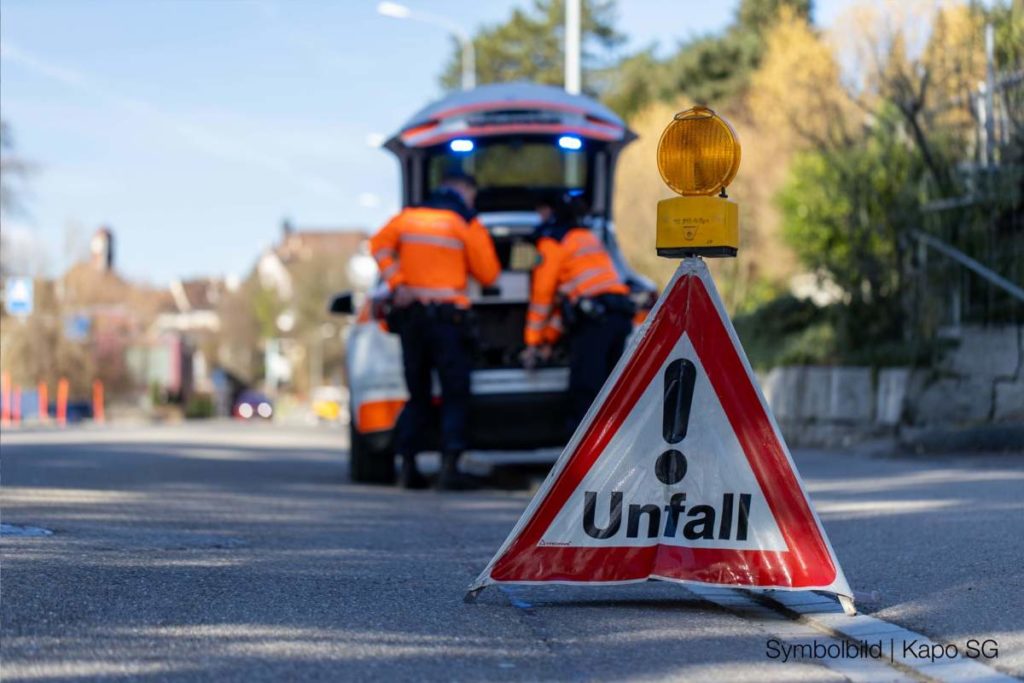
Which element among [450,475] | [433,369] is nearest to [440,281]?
[433,369]

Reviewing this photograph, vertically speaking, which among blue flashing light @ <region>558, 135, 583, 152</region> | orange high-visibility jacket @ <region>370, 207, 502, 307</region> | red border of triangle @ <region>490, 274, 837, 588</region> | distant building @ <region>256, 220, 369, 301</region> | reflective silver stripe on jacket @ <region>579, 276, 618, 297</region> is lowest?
red border of triangle @ <region>490, 274, 837, 588</region>

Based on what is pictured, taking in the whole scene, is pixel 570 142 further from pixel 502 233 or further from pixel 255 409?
pixel 255 409

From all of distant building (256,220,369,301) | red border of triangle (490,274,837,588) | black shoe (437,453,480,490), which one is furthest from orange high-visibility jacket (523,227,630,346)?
distant building (256,220,369,301)

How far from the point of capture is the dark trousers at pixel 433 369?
35.0 feet

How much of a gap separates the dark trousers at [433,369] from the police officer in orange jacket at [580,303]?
0.56 meters

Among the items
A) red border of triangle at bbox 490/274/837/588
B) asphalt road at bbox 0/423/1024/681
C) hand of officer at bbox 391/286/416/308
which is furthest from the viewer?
hand of officer at bbox 391/286/416/308

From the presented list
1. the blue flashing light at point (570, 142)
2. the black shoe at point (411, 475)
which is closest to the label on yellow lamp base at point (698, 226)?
the black shoe at point (411, 475)

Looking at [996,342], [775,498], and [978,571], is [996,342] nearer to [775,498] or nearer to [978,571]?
[978,571]

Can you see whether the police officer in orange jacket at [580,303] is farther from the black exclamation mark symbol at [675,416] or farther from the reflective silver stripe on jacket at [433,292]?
the black exclamation mark symbol at [675,416]

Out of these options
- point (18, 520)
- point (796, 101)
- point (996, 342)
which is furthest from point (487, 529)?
point (796, 101)

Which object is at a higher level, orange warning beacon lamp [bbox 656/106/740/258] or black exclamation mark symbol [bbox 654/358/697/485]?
orange warning beacon lamp [bbox 656/106/740/258]

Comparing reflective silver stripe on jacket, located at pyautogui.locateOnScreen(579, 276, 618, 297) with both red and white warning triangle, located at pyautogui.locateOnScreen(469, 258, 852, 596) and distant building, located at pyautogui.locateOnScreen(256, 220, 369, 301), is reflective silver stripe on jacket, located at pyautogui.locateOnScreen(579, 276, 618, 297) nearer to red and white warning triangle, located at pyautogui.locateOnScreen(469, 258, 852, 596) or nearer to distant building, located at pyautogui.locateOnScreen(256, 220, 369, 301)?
red and white warning triangle, located at pyautogui.locateOnScreen(469, 258, 852, 596)

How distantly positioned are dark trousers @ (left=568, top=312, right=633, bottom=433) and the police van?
1.07ft

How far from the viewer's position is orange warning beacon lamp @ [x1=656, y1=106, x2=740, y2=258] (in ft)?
18.7
